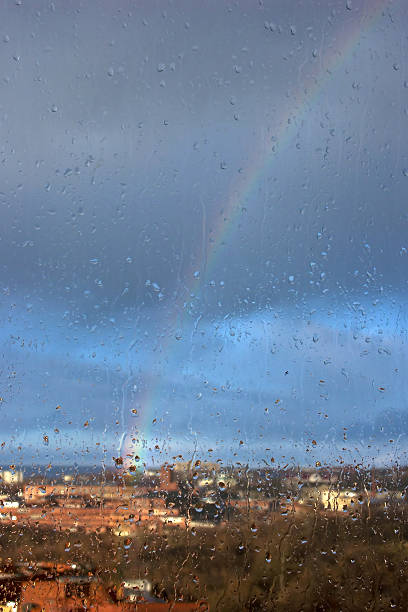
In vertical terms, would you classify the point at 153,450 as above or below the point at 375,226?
below

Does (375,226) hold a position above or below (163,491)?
above

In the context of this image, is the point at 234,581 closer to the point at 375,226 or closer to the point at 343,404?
the point at 343,404

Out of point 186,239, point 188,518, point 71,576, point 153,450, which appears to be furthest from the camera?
point 186,239

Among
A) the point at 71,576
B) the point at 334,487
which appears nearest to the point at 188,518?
the point at 71,576

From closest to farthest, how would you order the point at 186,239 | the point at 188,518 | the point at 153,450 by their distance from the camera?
the point at 188,518, the point at 153,450, the point at 186,239

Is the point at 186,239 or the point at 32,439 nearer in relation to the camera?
the point at 32,439

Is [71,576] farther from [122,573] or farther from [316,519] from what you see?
[316,519]

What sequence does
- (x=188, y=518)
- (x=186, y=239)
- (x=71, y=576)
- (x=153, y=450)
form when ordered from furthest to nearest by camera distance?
(x=186, y=239) < (x=153, y=450) < (x=188, y=518) < (x=71, y=576)

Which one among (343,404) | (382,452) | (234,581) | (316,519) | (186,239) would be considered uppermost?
(186,239)

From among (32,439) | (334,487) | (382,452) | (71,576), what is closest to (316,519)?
(334,487)
